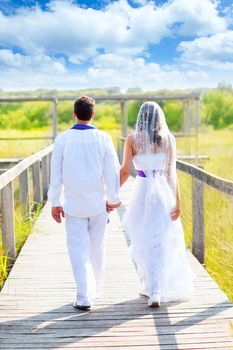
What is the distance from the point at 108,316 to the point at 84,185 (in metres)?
0.90

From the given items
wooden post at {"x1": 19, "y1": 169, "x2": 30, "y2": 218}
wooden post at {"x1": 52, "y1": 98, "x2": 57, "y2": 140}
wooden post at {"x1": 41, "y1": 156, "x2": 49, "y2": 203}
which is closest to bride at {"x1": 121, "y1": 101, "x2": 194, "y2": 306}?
wooden post at {"x1": 19, "y1": 169, "x2": 30, "y2": 218}

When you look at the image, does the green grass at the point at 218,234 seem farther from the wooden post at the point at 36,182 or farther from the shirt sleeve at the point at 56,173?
the wooden post at the point at 36,182

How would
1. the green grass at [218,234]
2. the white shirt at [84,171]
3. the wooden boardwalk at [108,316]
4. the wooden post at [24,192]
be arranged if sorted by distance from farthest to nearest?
the wooden post at [24,192], the green grass at [218,234], the white shirt at [84,171], the wooden boardwalk at [108,316]

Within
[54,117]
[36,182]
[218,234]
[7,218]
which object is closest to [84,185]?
[7,218]

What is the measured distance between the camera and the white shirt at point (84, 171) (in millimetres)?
4168

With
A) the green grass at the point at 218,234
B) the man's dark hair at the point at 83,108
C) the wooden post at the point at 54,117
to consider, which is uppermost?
the man's dark hair at the point at 83,108

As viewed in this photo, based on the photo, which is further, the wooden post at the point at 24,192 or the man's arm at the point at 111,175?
the wooden post at the point at 24,192

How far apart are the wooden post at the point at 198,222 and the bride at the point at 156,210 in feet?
2.88

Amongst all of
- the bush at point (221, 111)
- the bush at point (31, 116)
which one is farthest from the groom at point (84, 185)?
the bush at point (31, 116)

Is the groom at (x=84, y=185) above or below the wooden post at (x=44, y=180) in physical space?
above

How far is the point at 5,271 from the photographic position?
5.18 metres

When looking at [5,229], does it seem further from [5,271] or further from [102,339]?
[102,339]

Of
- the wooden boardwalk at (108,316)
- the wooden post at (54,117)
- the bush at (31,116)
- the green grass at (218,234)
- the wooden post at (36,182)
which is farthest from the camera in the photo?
the bush at (31,116)

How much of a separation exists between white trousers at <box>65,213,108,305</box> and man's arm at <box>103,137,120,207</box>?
6.1 inches
